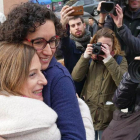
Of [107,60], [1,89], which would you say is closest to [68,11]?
[107,60]

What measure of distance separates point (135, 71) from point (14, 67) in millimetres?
1025

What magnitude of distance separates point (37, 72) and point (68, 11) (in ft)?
3.72

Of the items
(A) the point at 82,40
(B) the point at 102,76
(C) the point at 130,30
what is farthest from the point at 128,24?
(B) the point at 102,76

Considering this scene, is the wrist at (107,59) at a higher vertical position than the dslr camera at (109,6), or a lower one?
lower

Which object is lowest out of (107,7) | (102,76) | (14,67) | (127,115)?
(127,115)

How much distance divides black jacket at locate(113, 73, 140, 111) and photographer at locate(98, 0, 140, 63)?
83 cm

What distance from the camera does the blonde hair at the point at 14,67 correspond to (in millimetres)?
1024

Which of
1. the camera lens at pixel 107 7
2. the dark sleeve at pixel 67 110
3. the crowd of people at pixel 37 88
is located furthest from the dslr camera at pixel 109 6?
the dark sleeve at pixel 67 110

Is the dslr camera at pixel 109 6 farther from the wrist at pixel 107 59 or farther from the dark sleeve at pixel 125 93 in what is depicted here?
the dark sleeve at pixel 125 93

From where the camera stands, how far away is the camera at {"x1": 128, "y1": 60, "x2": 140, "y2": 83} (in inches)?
68.6

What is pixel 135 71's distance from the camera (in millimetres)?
1757

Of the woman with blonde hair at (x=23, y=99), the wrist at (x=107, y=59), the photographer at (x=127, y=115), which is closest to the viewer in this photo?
the woman with blonde hair at (x=23, y=99)

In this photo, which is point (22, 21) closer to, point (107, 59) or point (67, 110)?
point (67, 110)

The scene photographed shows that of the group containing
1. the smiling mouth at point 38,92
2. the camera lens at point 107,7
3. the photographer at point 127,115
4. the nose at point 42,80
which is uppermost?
the camera lens at point 107,7
